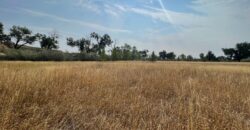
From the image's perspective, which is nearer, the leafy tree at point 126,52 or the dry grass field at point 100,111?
the dry grass field at point 100,111

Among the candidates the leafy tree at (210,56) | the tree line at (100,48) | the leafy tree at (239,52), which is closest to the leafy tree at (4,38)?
the tree line at (100,48)

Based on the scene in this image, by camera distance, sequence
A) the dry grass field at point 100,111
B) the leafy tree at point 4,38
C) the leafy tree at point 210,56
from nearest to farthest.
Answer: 1. the dry grass field at point 100,111
2. the leafy tree at point 4,38
3. the leafy tree at point 210,56

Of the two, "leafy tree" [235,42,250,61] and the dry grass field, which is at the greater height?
"leafy tree" [235,42,250,61]

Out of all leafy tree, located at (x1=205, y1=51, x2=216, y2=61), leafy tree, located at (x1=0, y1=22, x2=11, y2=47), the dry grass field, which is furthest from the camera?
leafy tree, located at (x1=205, y1=51, x2=216, y2=61)

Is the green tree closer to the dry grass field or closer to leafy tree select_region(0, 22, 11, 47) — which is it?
leafy tree select_region(0, 22, 11, 47)

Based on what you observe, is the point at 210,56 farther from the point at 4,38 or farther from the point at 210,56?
the point at 4,38

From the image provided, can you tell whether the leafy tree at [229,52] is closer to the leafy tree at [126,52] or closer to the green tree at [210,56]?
the green tree at [210,56]

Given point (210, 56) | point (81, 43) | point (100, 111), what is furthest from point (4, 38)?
point (100, 111)

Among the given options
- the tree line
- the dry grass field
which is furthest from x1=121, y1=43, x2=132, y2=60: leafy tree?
the dry grass field

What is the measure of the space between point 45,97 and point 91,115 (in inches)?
46.6

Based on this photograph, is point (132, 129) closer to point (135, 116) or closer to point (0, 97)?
point (135, 116)

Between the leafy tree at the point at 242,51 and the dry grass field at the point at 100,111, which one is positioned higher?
the leafy tree at the point at 242,51

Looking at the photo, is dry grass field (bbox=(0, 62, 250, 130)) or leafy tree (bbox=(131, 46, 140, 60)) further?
leafy tree (bbox=(131, 46, 140, 60))

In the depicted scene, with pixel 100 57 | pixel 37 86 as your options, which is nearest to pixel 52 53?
pixel 100 57
